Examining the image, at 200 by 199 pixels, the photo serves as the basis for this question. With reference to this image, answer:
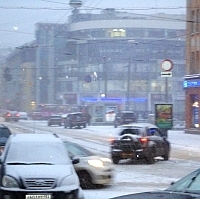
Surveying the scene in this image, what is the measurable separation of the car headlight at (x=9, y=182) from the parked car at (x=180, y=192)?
183 inches

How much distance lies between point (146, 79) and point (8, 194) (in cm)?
9402

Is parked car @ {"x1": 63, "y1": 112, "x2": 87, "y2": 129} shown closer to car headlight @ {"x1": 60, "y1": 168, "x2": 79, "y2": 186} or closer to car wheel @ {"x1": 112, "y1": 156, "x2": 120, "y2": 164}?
car wheel @ {"x1": 112, "y1": 156, "x2": 120, "y2": 164}

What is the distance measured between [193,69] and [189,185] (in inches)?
1926

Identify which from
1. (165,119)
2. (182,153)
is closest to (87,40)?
(165,119)

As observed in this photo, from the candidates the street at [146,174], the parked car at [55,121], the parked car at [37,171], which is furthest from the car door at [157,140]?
the parked car at [55,121]

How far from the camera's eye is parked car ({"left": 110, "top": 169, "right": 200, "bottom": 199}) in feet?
28.8

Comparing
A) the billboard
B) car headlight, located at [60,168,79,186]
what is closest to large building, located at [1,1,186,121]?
the billboard

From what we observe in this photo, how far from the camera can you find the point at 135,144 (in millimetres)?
27938

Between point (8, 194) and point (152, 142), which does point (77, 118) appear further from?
point (8, 194)

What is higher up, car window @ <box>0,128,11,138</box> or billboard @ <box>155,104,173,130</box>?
billboard @ <box>155,104,173,130</box>

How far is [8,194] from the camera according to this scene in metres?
13.7

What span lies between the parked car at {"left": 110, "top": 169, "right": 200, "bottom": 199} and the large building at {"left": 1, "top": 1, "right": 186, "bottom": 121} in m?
87.1

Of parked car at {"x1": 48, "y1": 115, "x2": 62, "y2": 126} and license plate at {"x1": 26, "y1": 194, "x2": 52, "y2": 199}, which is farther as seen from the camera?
parked car at {"x1": 48, "y1": 115, "x2": 62, "y2": 126}

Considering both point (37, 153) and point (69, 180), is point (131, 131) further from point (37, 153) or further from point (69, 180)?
point (69, 180)
